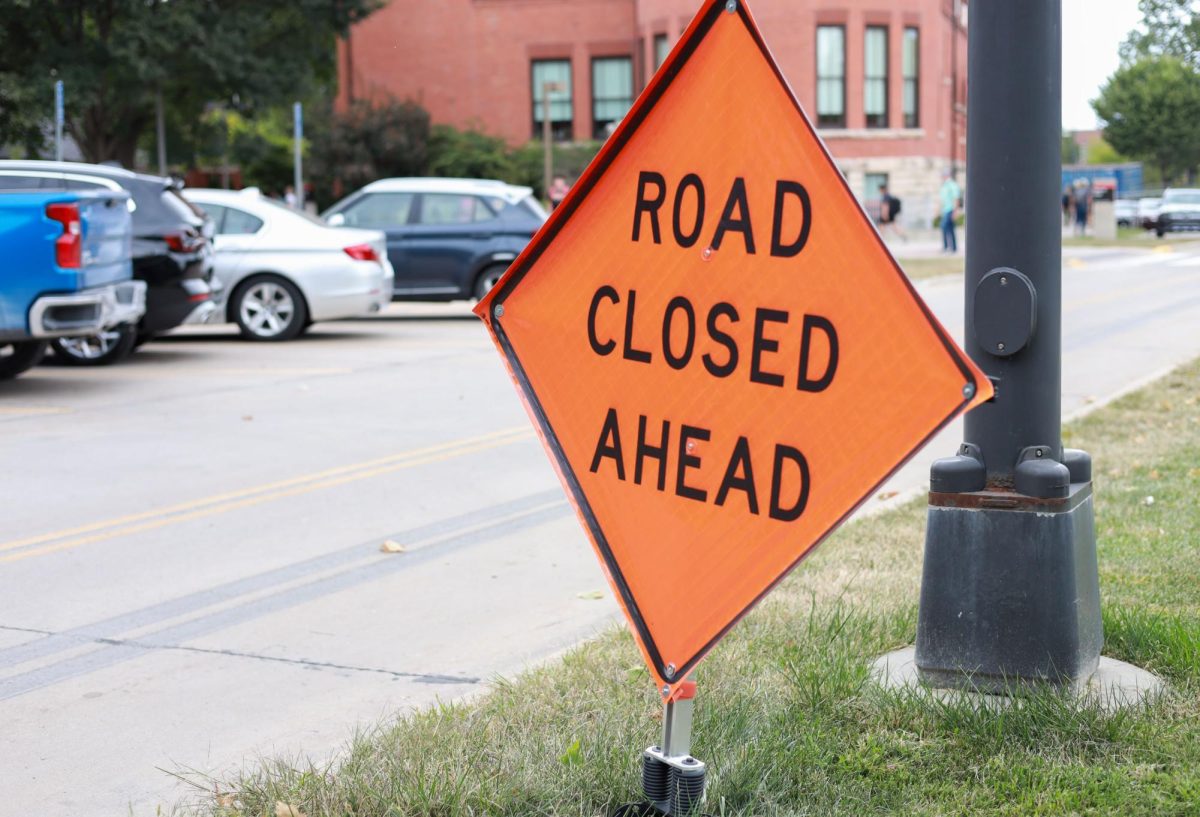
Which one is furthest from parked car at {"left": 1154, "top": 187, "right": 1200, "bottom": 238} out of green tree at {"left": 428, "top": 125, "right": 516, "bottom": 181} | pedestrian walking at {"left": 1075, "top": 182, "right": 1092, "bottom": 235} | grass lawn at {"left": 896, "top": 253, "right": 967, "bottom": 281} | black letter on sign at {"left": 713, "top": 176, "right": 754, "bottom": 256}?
black letter on sign at {"left": 713, "top": 176, "right": 754, "bottom": 256}

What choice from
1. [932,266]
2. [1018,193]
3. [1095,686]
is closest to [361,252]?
[1018,193]

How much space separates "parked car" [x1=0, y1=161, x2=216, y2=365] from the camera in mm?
14047

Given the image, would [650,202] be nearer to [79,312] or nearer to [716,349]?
[716,349]

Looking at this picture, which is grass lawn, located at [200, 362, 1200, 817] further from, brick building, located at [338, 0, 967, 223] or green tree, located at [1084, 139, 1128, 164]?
green tree, located at [1084, 139, 1128, 164]

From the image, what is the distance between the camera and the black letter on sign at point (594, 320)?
3402 mm

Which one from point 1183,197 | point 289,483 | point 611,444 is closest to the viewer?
point 611,444

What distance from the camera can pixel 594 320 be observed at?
343 cm

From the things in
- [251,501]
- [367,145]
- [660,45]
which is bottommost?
[251,501]

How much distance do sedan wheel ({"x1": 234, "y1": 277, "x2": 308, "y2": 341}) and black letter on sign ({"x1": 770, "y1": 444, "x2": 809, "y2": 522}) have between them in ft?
46.0

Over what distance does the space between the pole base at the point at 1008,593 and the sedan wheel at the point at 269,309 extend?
1306 cm

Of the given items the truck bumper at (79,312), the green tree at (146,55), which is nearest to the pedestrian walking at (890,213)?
the green tree at (146,55)

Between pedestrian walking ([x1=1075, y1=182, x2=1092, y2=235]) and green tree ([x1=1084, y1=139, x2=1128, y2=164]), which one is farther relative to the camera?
green tree ([x1=1084, y1=139, x2=1128, y2=164])

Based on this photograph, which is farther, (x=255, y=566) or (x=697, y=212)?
(x=255, y=566)

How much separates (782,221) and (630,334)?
47cm
